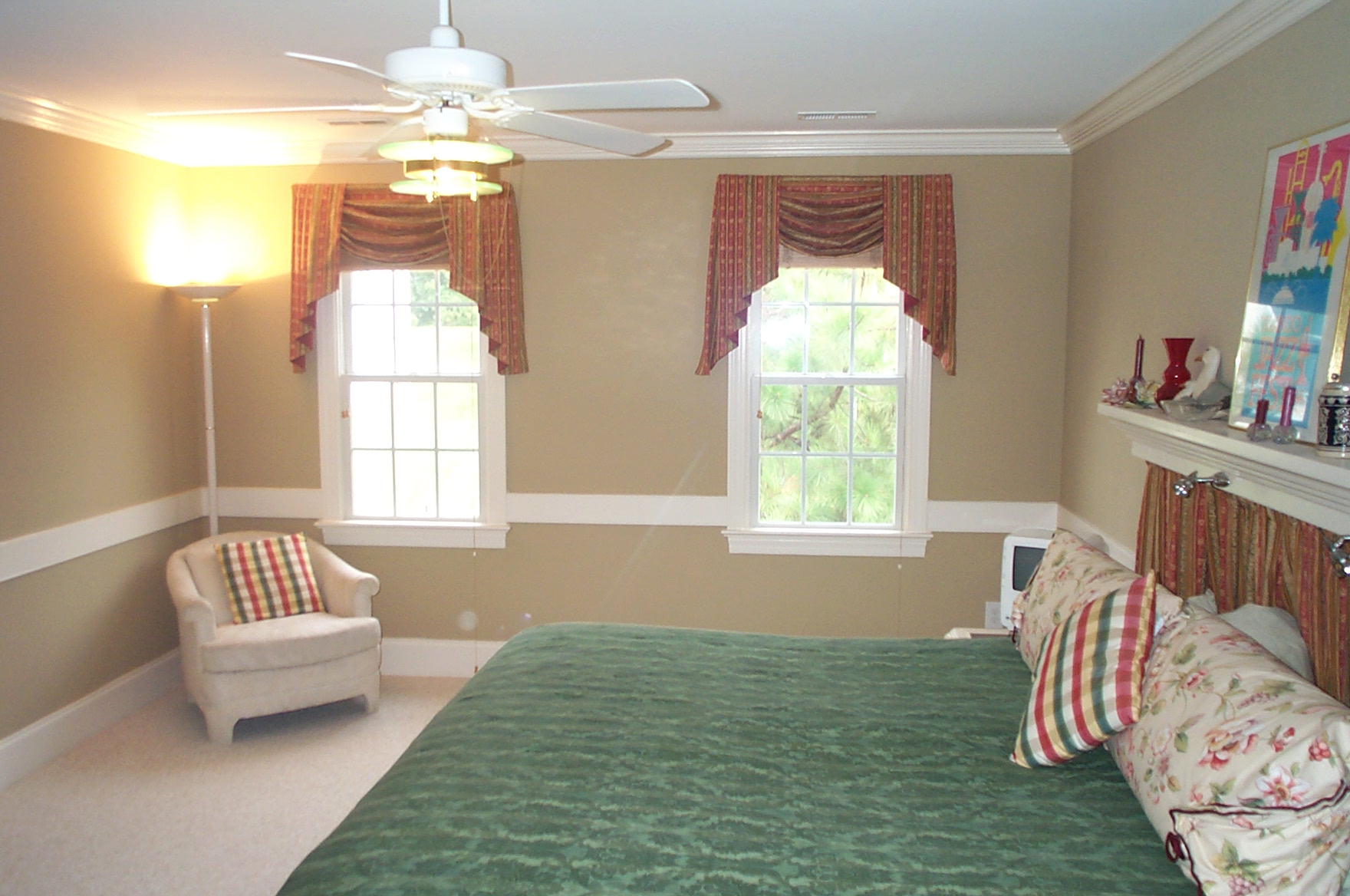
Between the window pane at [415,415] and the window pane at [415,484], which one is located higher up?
the window pane at [415,415]

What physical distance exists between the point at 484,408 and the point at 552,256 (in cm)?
82

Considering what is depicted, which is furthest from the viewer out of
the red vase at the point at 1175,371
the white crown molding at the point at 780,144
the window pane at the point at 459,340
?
the window pane at the point at 459,340

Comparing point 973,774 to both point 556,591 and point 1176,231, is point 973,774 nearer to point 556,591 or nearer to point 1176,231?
point 1176,231

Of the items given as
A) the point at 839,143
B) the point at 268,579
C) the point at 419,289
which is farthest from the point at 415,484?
the point at 839,143

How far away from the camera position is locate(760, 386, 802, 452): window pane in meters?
4.83

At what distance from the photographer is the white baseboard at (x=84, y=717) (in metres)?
3.91

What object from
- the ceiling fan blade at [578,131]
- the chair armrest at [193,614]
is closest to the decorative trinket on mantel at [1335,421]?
the ceiling fan blade at [578,131]

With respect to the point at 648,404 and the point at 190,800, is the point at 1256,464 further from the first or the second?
the point at 190,800

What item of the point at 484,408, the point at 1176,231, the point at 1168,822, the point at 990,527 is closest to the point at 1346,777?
the point at 1168,822

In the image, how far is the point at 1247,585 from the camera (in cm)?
263

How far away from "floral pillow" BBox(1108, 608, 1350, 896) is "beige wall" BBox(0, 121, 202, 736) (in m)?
4.06

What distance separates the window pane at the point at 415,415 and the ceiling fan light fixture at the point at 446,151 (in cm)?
279

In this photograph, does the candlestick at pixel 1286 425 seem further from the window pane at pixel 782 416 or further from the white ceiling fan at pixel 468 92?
the window pane at pixel 782 416

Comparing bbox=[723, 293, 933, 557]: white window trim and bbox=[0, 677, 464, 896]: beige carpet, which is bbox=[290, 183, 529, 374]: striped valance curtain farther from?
bbox=[0, 677, 464, 896]: beige carpet
